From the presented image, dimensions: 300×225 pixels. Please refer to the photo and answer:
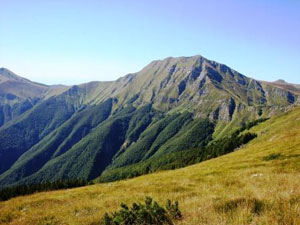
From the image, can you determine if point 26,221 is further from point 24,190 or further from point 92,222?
point 24,190

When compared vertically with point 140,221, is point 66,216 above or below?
below

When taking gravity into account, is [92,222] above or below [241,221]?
below

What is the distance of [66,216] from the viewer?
12.9 metres

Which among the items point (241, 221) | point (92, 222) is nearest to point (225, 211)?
point (241, 221)

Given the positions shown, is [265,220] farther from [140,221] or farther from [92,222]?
[92,222]

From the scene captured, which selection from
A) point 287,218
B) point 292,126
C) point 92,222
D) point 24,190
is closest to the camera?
point 287,218

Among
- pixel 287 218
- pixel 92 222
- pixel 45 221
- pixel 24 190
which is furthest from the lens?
pixel 24 190

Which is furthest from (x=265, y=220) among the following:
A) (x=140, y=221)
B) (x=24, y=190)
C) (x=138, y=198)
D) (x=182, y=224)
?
(x=24, y=190)

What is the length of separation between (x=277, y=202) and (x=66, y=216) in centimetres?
1078

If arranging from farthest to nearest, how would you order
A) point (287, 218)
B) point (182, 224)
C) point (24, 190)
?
1. point (24, 190)
2. point (182, 224)
3. point (287, 218)

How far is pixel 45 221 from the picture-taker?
12422mm

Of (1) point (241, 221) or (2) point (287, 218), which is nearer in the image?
(2) point (287, 218)

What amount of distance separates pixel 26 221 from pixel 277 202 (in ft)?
41.5

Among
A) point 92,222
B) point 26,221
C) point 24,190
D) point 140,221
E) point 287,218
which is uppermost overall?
point 287,218
